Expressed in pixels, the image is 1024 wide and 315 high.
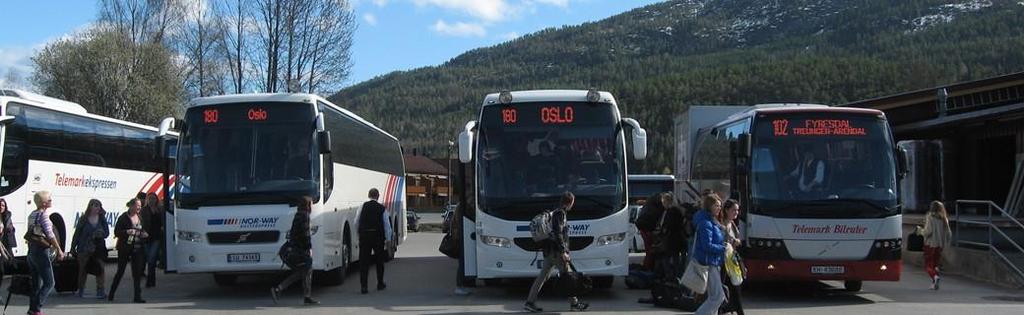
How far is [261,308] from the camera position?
44.8 feet

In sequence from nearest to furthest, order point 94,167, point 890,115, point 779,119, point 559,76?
point 779,119 < point 94,167 < point 890,115 < point 559,76

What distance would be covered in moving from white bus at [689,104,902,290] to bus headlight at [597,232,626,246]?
6.16 feet

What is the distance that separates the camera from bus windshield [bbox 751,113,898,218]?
14.1 meters

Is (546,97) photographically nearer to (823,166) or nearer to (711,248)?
(823,166)

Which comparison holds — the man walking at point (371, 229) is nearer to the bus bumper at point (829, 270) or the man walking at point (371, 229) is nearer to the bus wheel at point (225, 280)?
the bus wheel at point (225, 280)

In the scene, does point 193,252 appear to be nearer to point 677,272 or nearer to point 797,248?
point 677,272

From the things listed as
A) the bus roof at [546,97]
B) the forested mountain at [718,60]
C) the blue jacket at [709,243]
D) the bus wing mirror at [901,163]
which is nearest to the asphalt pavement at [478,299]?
the bus wing mirror at [901,163]

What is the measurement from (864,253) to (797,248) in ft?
3.03

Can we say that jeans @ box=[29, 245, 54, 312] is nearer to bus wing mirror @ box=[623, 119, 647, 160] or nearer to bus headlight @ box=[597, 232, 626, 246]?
bus headlight @ box=[597, 232, 626, 246]

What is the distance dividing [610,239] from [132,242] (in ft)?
22.4

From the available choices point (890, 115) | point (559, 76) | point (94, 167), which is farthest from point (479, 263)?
point (559, 76)

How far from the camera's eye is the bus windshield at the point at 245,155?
14.4 metres

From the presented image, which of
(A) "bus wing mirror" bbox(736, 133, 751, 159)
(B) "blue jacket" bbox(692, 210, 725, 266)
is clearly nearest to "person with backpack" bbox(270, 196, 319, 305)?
(B) "blue jacket" bbox(692, 210, 725, 266)

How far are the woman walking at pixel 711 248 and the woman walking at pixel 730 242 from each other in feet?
1.39
